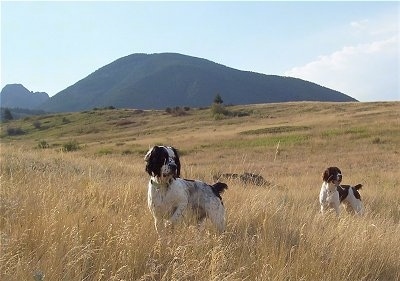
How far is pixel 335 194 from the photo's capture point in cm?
934

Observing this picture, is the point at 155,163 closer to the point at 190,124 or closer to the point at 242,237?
the point at 242,237

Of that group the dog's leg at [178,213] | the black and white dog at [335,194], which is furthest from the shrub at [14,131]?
the dog's leg at [178,213]

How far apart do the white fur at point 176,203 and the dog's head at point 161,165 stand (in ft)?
0.25

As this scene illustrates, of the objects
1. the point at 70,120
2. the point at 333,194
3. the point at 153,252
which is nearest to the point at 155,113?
the point at 70,120

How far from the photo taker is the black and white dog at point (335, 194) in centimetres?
923

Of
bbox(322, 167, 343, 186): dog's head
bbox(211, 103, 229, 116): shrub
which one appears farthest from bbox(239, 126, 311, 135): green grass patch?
bbox(322, 167, 343, 186): dog's head

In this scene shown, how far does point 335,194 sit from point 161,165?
16.1ft

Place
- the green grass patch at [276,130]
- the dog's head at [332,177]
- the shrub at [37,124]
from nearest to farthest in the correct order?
the dog's head at [332,177] → the green grass patch at [276,130] → the shrub at [37,124]

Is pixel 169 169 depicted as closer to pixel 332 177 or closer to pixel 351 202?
pixel 332 177

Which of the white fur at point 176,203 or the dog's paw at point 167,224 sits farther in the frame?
the white fur at point 176,203

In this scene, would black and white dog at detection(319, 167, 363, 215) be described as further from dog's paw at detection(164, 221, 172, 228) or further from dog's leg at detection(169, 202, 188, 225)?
dog's paw at detection(164, 221, 172, 228)

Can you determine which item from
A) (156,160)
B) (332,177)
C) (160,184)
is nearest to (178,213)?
(160,184)

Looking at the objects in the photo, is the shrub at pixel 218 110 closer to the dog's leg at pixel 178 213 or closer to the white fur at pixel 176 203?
the white fur at pixel 176 203

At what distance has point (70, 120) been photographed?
76.4m
